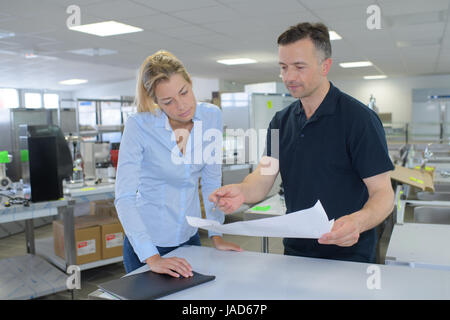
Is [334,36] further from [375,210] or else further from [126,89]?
[126,89]

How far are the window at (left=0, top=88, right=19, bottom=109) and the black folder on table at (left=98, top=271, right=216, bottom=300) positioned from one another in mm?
14477

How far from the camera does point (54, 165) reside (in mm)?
2736

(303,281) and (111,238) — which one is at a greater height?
(303,281)

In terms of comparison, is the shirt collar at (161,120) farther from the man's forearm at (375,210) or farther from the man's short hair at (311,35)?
the man's forearm at (375,210)

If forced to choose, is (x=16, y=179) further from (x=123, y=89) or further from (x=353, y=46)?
(x=123, y=89)

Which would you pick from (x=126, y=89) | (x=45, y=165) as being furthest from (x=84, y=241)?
(x=126, y=89)

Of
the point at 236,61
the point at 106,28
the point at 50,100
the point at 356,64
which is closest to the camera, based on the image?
the point at 106,28

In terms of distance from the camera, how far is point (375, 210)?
1.10 metres

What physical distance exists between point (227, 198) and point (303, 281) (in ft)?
1.13

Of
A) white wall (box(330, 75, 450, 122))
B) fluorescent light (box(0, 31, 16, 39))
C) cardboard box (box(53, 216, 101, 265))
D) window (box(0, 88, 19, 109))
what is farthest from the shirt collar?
window (box(0, 88, 19, 109))

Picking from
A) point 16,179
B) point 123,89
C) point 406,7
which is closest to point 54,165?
point 16,179

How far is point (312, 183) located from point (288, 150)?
14 cm

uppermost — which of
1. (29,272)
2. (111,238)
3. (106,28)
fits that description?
(106,28)

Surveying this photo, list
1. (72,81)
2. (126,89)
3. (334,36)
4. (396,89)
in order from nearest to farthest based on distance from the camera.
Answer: (334,36), (396,89), (72,81), (126,89)
